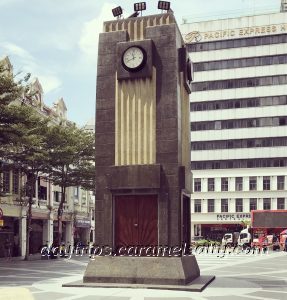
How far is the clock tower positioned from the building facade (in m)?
16.5

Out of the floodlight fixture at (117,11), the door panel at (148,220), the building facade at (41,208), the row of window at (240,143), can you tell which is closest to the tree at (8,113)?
the building facade at (41,208)

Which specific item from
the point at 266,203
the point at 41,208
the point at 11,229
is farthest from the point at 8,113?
the point at 266,203

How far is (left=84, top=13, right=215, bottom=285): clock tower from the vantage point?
19797 mm

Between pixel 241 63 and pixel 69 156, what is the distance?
46.6 metres

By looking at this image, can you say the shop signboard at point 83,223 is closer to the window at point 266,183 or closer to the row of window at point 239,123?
the row of window at point 239,123

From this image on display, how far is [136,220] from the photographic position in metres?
20.5

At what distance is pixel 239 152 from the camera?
83.2m

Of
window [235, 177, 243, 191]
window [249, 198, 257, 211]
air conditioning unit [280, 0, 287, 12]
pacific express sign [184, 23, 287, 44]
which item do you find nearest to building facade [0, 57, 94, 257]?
window [235, 177, 243, 191]

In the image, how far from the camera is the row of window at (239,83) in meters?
82.6

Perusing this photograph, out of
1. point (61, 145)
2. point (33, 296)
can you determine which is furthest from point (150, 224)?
point (61, 145)

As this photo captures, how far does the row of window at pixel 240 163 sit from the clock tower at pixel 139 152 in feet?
207

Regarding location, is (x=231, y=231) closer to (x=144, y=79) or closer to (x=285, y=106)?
(x=285, y=106)

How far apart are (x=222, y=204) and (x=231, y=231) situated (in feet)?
15.1

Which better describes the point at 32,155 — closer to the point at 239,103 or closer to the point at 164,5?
the point at 164,5
